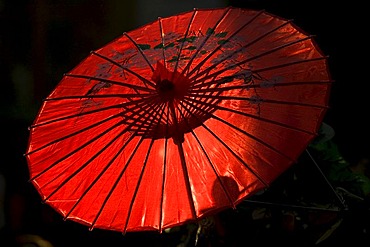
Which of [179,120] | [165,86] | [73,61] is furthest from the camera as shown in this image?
[73,61]

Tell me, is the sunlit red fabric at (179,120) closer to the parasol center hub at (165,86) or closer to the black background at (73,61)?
the parasol center hub at (165,86)

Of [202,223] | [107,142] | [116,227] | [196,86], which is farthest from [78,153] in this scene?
[202,223]

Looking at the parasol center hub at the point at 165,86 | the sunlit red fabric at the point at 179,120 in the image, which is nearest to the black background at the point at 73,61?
the sunlit red fabric at the point at 179,120

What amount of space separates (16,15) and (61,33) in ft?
1.43

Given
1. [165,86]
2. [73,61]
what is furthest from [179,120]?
[73,61]

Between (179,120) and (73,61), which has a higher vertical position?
(73,61)

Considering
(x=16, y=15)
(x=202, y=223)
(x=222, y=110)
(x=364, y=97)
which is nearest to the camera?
(x=222, y=110)

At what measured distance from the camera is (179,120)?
7.04 ft

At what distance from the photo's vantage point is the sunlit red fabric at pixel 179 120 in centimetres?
205

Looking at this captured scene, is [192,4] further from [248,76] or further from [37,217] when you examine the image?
[37,217]

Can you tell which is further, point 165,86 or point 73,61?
point 73,61

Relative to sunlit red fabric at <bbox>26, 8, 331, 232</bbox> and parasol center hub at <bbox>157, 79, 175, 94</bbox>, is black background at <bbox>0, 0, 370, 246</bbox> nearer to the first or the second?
sunlit red fabric at <bbox>26, 8, 331, 232</bbox>

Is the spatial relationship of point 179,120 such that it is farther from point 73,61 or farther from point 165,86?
point 73,61

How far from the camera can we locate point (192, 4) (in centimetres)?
397
